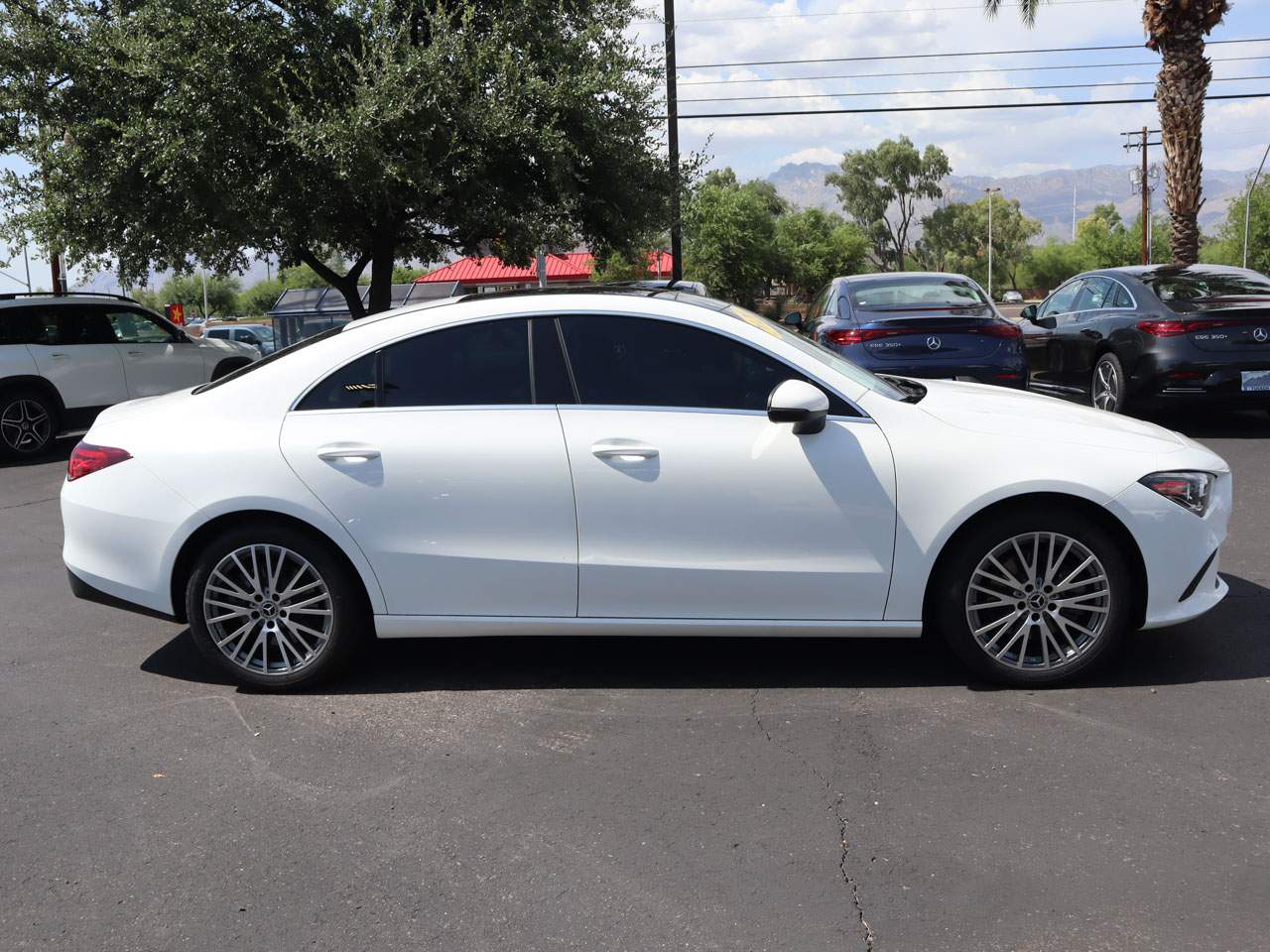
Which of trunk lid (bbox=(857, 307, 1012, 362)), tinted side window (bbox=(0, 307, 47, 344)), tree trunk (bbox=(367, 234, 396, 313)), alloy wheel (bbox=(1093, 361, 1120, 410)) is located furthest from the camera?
tree trunk (bbox=(367, 234, 396, 313))

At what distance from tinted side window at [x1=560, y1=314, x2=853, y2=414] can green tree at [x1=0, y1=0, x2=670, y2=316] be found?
8696mm

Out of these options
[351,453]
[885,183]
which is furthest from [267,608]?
[885,183]

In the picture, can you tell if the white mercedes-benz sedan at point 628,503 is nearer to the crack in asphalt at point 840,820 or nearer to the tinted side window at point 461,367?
the tinted side window at point 461,367

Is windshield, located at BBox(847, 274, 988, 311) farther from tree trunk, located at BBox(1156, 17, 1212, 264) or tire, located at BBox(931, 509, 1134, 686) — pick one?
tree trunk, located at BBox(1156, 17, 1212, 264)

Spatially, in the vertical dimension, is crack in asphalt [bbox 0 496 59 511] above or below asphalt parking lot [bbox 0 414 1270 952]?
above

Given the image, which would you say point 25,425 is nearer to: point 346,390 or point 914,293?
point 914,293

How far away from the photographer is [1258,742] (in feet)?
13.4

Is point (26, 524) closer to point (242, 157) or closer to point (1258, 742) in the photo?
point (242, 157)

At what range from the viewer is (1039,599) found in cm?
454

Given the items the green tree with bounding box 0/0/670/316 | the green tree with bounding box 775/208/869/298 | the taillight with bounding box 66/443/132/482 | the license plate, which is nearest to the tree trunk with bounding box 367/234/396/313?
the green tree with bounding box 0/0/670/316

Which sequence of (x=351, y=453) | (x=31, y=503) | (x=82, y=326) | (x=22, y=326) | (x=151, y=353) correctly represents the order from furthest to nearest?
(x=151, y=353), (x=82, y=326), (x=22, y=326), (x=31, y=503), (x=351, y=453)

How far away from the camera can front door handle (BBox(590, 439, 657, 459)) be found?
455cm

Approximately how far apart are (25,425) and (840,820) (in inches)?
453

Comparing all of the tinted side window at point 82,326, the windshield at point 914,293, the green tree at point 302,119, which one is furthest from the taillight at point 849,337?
the tinted side window at point 82,326
